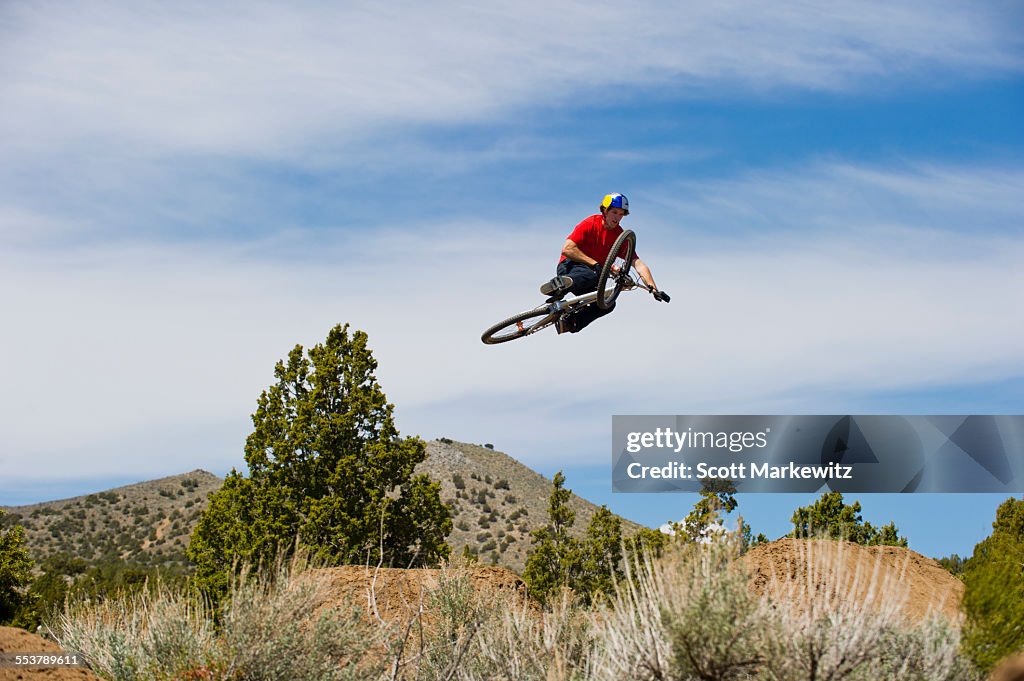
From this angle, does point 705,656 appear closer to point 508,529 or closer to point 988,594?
point 988,594

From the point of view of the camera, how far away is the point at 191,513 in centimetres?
8606

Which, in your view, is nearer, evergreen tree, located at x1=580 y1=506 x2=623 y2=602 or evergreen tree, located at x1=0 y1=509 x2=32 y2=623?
evergreen tree, located at x1=0 y1=509 x2=32 y2=623

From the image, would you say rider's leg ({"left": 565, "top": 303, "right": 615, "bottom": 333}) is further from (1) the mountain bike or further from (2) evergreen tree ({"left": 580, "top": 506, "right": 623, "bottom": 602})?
(2) evergreen tree ({"left": 580, "top": 506, "right": 623, "bottom": 602})

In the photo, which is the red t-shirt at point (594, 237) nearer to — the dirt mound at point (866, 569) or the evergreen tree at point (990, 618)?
the evergreen tree at point (990, 618)

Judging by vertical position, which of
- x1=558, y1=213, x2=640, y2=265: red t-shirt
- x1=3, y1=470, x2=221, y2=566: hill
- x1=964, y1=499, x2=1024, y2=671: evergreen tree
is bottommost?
x1=964, y1=499, x2=1024, y2=671: evergreen tree

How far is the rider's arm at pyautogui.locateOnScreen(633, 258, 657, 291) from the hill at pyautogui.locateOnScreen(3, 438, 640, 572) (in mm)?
53319

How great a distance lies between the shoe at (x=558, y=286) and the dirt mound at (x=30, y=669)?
9.88 m

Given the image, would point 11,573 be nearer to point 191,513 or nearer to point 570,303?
point 570,303

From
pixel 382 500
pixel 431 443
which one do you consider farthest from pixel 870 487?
pixel 431 443

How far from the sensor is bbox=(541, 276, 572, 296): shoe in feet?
51.5

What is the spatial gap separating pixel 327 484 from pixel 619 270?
26.0m

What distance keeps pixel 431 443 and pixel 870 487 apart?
2746 inches

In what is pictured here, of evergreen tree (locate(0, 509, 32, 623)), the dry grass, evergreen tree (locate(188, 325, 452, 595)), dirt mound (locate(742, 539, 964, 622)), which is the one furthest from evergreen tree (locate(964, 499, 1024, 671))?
evergreen tree (locate(0, 509, 32, 623))

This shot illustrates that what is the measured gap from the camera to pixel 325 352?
41844 millimetres
